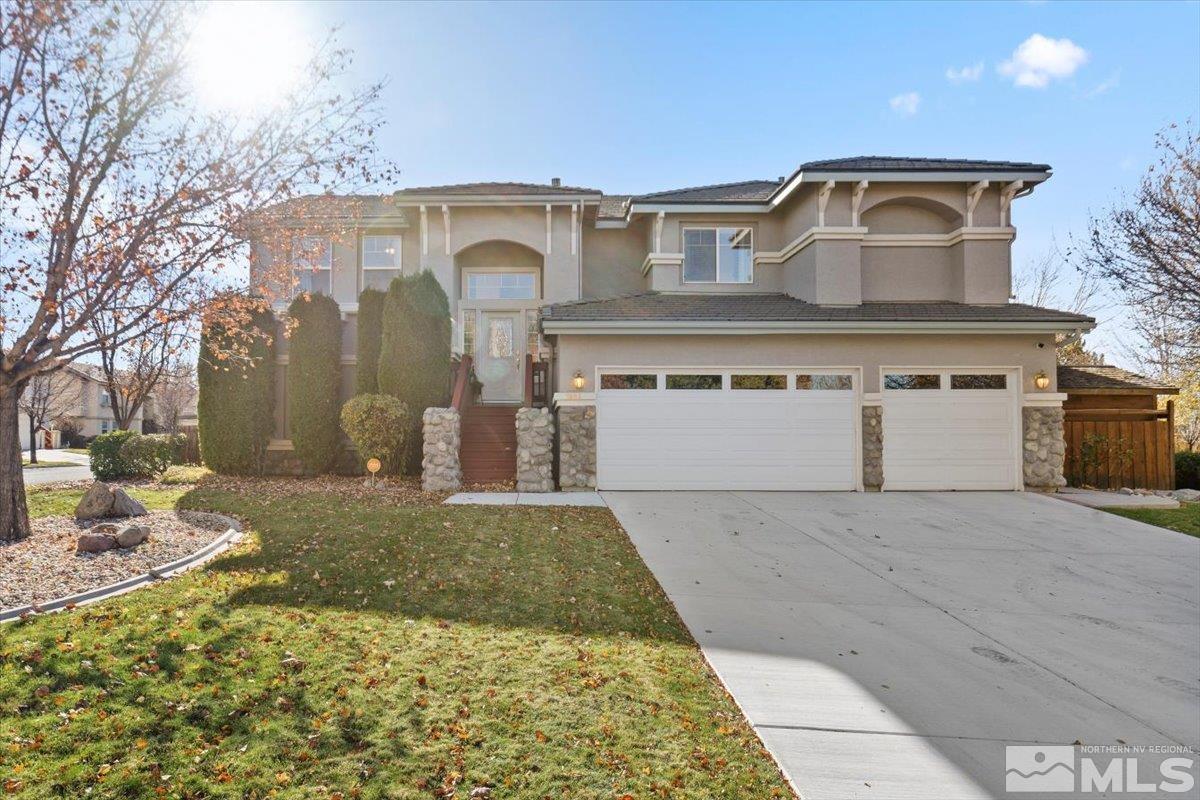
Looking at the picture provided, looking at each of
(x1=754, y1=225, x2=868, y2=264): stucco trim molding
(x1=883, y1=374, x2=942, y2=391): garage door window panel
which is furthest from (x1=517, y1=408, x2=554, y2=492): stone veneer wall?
(x1=754, y1=225, x2=868, y2=264): stucco trim molding

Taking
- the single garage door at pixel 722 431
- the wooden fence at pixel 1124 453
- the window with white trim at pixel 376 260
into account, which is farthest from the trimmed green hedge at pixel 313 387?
the wooden fence at pixel 1124 453

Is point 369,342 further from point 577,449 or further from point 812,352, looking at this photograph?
point 812,352

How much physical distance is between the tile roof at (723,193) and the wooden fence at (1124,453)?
8.64 meters

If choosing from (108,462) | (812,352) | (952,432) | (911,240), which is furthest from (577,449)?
(108,462)

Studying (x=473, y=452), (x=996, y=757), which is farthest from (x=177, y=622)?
(x=473, y=452)

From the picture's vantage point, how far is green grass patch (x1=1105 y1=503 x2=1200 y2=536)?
852 cm

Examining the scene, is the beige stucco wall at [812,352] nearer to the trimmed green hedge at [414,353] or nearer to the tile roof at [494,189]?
the trimmed green hedge at [414,353]

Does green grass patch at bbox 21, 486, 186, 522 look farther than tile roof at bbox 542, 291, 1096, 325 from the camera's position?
No

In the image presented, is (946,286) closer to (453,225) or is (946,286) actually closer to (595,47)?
(595,47)

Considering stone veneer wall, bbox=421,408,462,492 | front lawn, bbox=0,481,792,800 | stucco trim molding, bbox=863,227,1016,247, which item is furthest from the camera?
stucco trim molding, bbox=863,227,1016,247

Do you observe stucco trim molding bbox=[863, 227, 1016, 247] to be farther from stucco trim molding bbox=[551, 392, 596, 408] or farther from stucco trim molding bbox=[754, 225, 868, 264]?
stucco trim molding bbox=[551, 392, 596, 408]

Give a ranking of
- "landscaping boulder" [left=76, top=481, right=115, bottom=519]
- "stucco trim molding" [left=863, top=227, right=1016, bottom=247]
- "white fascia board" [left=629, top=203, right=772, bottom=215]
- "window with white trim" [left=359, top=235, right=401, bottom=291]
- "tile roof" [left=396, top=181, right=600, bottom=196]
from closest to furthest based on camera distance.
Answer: "landscaping boulder" [left=76, top=481, right=115, bottom=519] → "stucco trim molding" [left=863, top=227, right=1016, bottom=247] → "tile roof" [left=396, top=181, right=600, bottom=196] → "white fascia board" [left=629, top=203, right=772, bottom=215] → "window with white trim" [left=359, top=235, right=401, bottom=291]

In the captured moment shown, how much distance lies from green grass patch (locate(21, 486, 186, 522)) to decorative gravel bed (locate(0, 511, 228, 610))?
0.75m

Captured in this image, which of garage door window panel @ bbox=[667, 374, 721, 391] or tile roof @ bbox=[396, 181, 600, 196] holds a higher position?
tile roof @ bbox=[396, 181, 600, 196]
